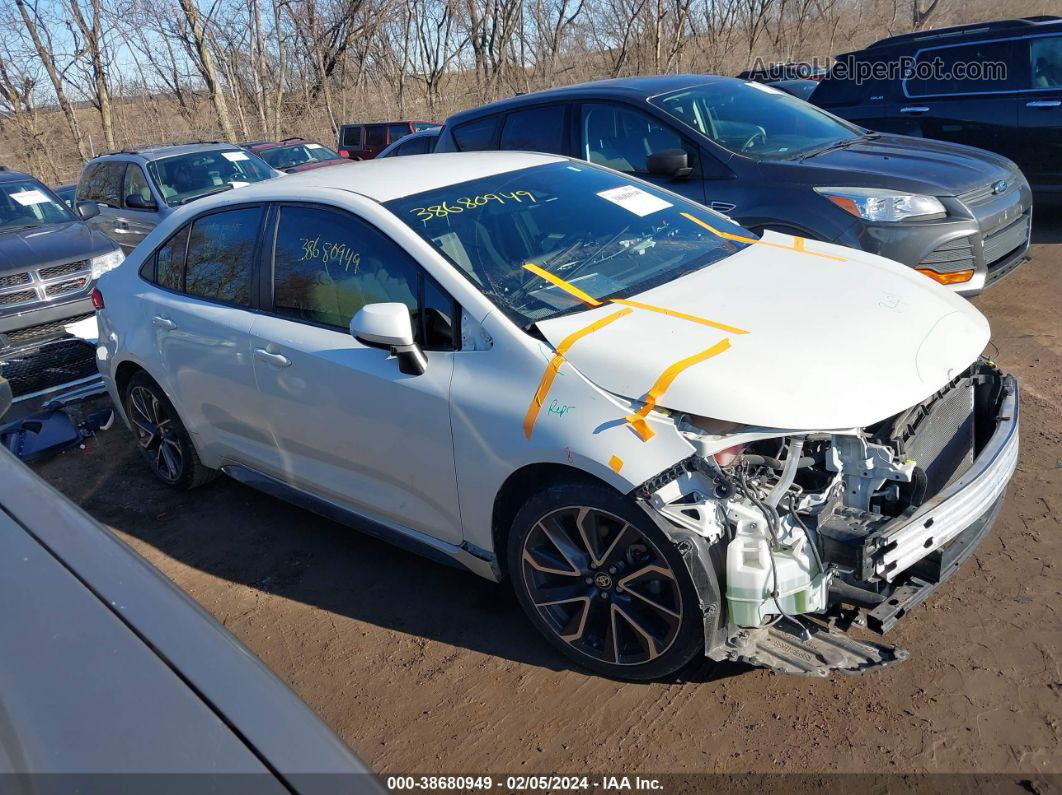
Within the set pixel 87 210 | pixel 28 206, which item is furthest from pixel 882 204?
pixel 28 206

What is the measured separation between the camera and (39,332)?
7.57 metres

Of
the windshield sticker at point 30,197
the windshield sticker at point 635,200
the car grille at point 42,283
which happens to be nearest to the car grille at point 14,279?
the car grille at point 42,283

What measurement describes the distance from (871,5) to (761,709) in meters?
43.4

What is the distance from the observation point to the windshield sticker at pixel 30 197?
28.9 feet

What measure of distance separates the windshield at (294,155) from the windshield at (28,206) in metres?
6.67

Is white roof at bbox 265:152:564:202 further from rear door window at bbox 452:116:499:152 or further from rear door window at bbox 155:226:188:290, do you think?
rear door window at bbox 452:116:499:152

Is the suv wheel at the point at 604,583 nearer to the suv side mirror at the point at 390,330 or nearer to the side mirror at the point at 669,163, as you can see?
the suv side mirror at the point at 390,330

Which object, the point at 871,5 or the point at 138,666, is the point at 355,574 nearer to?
the point at 138,666

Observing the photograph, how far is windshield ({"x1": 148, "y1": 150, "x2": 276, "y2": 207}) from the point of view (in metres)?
10.5

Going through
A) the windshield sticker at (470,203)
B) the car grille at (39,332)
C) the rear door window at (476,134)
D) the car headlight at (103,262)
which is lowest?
the car grille at (39,332)

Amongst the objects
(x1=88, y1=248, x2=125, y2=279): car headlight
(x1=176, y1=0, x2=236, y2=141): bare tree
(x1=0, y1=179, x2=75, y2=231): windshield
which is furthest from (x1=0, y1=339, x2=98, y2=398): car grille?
(x1=176, y1=0, x2=236, y2=141): bare tree

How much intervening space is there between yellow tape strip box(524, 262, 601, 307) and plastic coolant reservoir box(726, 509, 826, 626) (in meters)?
1.04

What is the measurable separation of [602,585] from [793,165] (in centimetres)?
375

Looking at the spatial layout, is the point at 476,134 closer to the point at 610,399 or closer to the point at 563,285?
the point at 563,285
